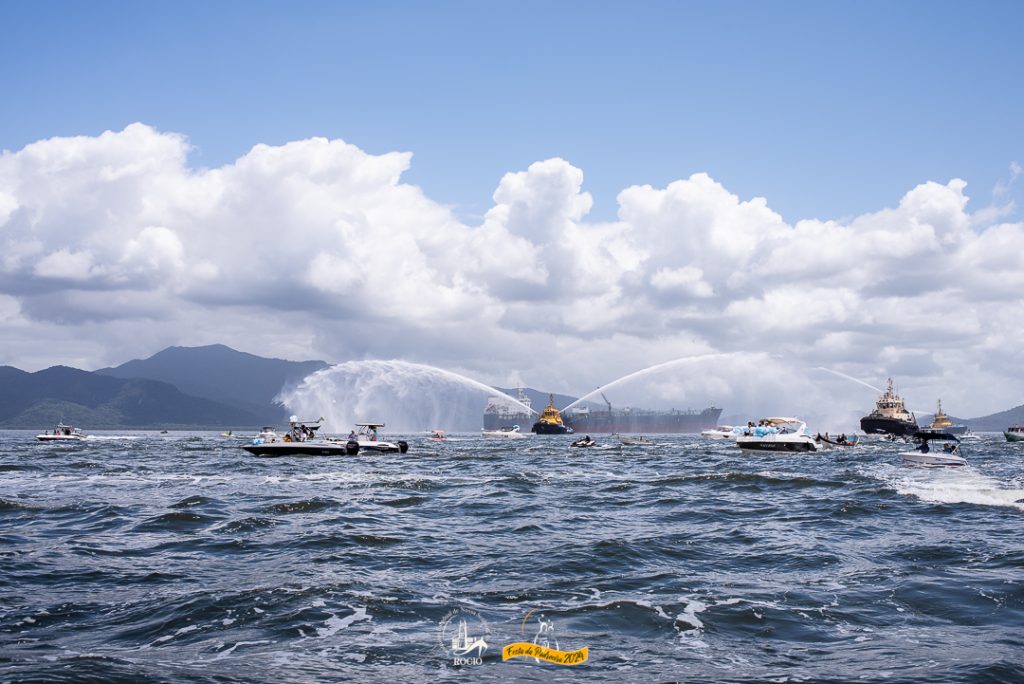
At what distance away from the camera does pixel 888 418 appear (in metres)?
181

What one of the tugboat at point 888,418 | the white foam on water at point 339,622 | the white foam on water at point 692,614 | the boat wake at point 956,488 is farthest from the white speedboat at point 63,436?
the tugboat at point 888,418

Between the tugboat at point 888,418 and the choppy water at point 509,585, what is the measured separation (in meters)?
153

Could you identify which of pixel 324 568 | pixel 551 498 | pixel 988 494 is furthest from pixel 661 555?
pixel 988 494

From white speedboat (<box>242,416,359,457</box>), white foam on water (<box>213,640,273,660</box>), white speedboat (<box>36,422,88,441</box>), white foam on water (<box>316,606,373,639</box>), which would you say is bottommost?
white speedboat (<box>36,422,88,441</box>)

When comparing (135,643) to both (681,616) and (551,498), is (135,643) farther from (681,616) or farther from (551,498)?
(551,498)

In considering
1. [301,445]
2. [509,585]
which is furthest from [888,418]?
[509,585]

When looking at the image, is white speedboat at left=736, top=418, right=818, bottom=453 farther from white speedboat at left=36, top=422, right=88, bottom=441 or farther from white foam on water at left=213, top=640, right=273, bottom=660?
white speedboat at left=36, top=422, right=88, bottom=441

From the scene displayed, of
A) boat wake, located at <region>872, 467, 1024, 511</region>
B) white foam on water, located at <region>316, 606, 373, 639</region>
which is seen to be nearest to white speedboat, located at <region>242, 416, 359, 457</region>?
boat wake, located at <region>872, 467, 1024, 511</region>

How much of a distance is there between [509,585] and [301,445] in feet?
205

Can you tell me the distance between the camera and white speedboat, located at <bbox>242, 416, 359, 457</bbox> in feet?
253

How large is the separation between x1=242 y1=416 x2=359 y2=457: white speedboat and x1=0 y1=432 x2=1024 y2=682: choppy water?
39.2 m

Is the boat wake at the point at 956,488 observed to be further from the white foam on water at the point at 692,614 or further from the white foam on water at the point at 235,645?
the white foam on water at the point at 235,645

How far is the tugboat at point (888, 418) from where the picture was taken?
176750mm

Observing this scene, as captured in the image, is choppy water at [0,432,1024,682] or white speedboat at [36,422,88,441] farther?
white speedboat at [36,422,88,441]
